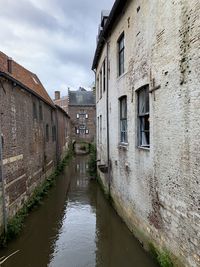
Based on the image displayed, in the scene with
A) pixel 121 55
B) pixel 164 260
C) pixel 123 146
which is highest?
pixel 121 55

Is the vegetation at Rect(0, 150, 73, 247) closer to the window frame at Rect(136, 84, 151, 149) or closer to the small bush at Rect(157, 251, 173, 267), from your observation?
the small bush at Rect(157, 251, 173, 267)

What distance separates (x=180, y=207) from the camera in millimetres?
5203

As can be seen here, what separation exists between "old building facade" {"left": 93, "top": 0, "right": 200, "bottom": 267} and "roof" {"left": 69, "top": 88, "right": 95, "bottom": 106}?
132 feet

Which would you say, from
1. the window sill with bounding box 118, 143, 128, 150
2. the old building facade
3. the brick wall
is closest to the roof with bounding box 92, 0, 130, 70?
the old building facade

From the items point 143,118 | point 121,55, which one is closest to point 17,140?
point 143,118

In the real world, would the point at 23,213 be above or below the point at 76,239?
above

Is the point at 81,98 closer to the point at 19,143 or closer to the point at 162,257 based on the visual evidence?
the point at 19,143

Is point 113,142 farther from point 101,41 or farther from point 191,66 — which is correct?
point 191,66

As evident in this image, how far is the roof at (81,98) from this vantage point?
50.2 meters

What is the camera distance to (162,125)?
20.0 ft

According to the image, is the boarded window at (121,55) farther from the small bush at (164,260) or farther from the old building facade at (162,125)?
the small bush at (164,260)

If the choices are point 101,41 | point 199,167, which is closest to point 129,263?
point 199,167

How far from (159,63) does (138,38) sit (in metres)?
1.99

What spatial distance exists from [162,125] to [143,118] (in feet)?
6.00
